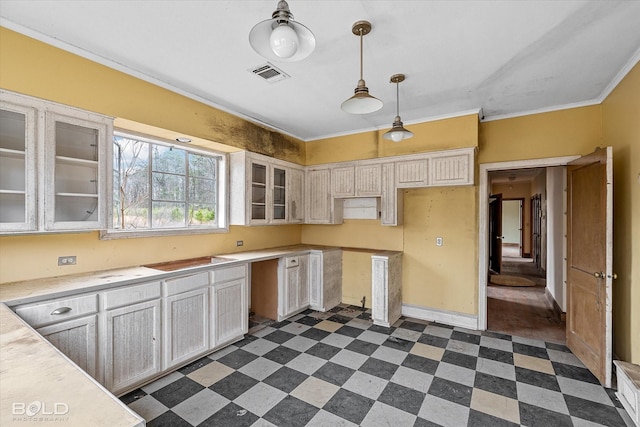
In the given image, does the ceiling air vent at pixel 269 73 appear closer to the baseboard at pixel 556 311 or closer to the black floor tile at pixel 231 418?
the black floor tile at pixel 231 418

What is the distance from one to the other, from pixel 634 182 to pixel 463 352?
2.26 m

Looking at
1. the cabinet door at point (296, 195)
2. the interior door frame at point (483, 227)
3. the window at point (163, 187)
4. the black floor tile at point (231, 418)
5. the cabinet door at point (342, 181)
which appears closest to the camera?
the black floor tile at point (231, 418)

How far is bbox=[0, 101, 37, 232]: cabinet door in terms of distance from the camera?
2.04 meters

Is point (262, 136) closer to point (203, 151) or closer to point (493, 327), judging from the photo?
point (203, 151)

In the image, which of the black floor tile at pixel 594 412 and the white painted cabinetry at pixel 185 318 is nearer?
the black floor tile at pixel 594 412

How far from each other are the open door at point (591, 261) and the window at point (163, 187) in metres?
4.10

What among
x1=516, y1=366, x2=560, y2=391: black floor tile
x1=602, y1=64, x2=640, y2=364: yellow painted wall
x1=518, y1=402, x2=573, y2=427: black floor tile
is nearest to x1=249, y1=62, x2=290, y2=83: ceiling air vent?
x1=602, y1=64, x2=640, y2=364: yellow painted wall

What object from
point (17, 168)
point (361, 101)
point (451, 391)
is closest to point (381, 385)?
point (451, 391)

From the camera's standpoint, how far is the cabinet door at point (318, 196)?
4832 mm

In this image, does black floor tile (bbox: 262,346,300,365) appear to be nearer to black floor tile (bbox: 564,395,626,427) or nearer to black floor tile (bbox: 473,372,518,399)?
black floor tile (bbox: 473,372,518,399)

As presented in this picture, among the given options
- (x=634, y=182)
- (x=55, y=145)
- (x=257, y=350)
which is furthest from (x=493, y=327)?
(x=55, y=145)

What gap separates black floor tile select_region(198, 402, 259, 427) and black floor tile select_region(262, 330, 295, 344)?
3.85 ft

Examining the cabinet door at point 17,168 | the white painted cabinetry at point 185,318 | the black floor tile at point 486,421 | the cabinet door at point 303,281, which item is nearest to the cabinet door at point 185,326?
the white painted cabinetry at point 185,318

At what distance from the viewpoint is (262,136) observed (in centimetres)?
427
